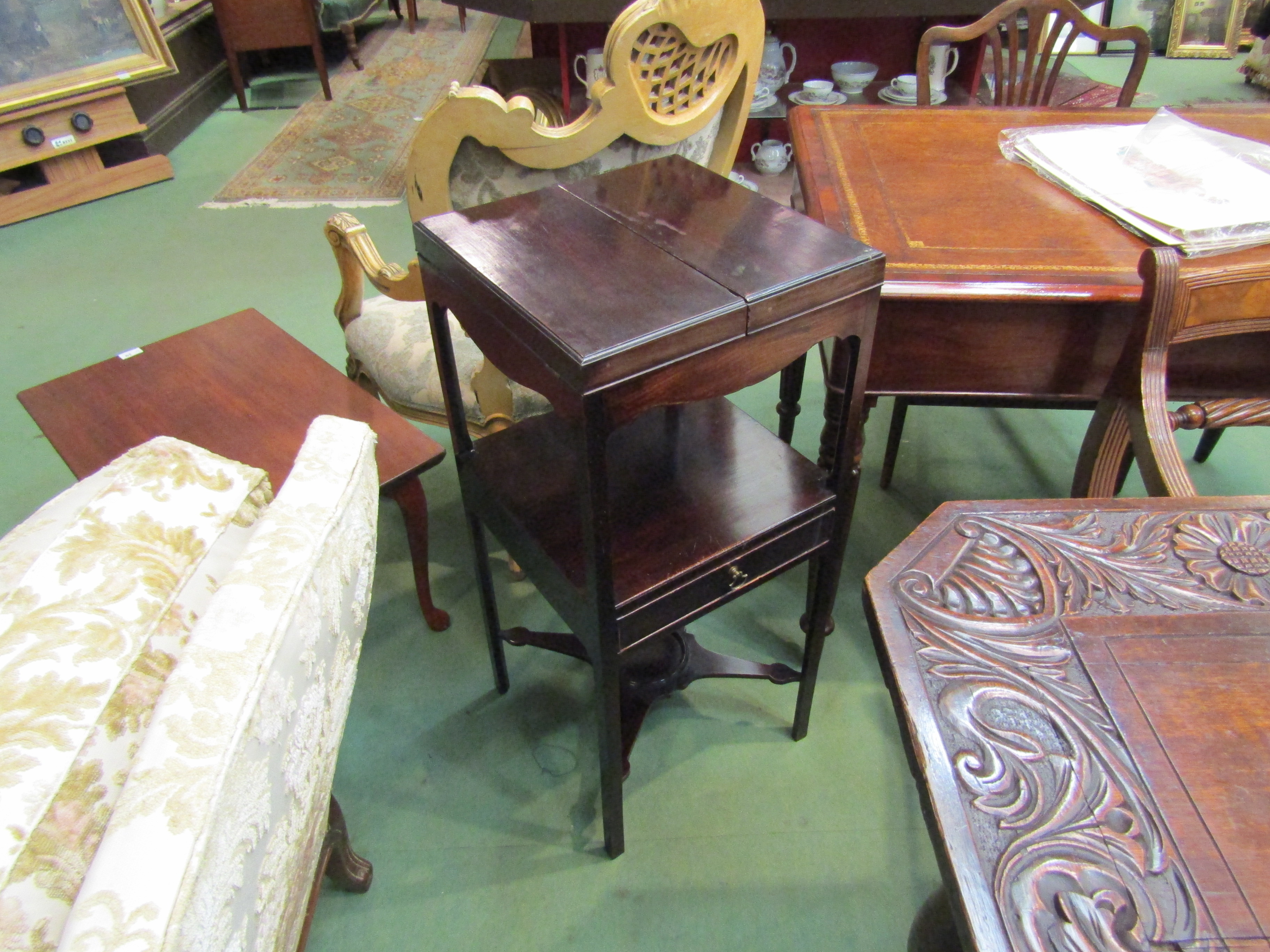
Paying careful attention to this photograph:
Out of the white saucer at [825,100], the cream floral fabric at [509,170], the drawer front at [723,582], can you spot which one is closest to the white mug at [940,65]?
the white saucer at [825,100]

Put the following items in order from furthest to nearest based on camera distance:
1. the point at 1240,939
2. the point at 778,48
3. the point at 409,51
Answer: the point at 409,51 → the point at 778,48 → the point at 1240,939

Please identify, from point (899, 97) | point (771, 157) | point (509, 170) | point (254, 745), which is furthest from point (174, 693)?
point (899, 97)

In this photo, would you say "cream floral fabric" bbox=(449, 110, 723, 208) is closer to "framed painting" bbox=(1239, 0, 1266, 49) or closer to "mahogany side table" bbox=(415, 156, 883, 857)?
"mahogany side table" bbox=(415, 156, 883, 857)

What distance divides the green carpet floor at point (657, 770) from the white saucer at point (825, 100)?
128 centimetres

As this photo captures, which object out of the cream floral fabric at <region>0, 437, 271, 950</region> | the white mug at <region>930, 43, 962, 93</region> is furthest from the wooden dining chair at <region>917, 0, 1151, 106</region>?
the cream floral fabric at <region>0, 437, 271, 950</region>

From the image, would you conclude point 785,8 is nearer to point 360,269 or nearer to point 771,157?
point 771,157

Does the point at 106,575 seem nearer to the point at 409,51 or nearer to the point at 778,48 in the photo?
the point at 778,48

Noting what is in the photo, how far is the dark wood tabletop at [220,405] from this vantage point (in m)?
1.29

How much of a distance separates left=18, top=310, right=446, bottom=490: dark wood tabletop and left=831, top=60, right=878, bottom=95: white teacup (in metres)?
2.21

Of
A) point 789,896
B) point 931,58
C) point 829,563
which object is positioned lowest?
point 789,896

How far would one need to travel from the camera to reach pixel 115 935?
462 millimetres

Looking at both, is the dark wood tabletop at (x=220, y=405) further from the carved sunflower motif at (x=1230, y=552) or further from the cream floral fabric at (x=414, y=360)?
the carved sunflower motif at (x=1230, y=552)

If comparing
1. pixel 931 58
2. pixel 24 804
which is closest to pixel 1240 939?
pixel 24 804

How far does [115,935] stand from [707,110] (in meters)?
1.23
